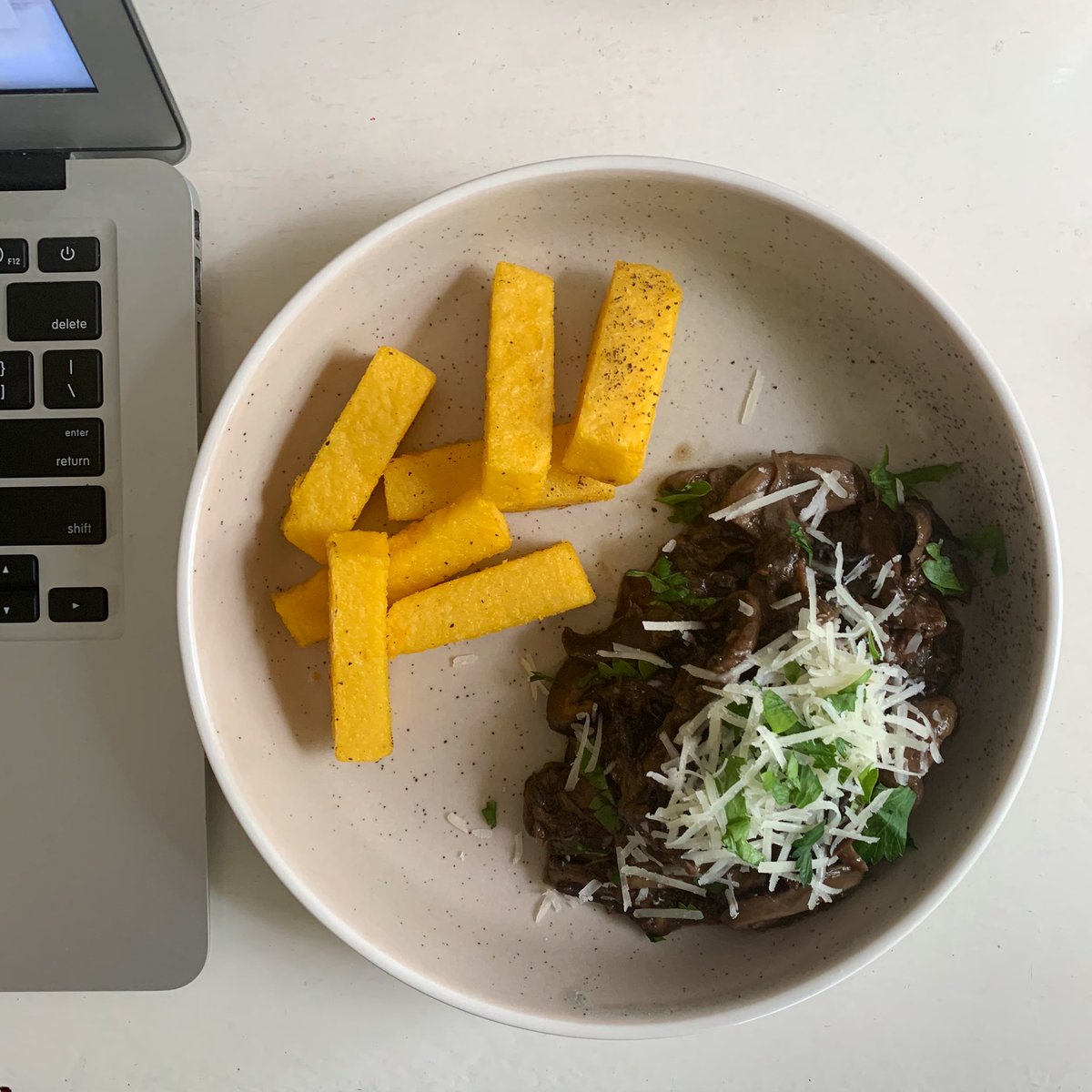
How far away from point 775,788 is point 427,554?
1.88ft

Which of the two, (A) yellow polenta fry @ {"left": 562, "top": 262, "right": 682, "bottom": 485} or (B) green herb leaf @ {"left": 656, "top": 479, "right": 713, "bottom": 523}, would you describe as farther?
(B) green herb leaf @ {"left": 656, "top": 479, "right": 713, "bottom": 523}

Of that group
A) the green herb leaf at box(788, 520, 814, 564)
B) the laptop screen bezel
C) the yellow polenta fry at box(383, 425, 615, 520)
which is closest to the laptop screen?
the laptop screen bezel

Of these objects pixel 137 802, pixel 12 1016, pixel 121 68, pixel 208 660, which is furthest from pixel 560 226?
pixel 12 1016

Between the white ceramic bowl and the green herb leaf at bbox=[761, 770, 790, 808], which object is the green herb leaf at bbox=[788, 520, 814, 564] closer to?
the white ceramic bowl

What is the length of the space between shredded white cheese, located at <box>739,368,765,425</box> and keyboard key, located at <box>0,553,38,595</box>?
1.06 m

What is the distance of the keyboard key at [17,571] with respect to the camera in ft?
4.02

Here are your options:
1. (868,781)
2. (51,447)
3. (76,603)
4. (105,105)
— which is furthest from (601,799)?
(105,105)

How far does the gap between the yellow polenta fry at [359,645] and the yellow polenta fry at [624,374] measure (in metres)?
0.32

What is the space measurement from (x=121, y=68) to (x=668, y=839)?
1.27m

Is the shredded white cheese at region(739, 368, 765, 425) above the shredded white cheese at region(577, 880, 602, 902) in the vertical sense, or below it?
above

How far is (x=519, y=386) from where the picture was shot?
118 centimetres

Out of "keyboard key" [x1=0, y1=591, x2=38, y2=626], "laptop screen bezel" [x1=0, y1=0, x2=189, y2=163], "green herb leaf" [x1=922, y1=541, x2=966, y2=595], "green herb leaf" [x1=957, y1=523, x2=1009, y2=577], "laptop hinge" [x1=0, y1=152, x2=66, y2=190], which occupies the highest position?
"laptop screen bezel" [x1=0, y1=0, x2=189, y2=163]

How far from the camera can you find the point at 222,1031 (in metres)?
1.37

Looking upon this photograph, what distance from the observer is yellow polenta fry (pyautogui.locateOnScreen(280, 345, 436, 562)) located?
120cm
